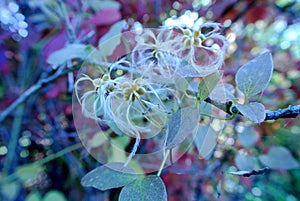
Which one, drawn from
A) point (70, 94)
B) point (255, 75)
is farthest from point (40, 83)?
point (255, 75)

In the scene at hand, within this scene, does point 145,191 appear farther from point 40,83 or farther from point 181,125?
point 40,83

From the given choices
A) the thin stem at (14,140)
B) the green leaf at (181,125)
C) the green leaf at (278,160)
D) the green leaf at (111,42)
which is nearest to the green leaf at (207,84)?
the green leaf at (181,125)

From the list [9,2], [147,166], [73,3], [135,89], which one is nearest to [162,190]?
[135,89]

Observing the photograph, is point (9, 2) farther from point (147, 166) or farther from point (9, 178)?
point (147, 166)

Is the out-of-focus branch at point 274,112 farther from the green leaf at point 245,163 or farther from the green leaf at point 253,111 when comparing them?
the green leaf at point 245,163

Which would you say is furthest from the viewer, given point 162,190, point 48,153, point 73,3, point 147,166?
point 48,153

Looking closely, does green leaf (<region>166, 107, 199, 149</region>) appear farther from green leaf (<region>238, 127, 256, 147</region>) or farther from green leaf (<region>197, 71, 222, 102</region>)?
green leaf (<region>238, 127, 256, 147</region>)
